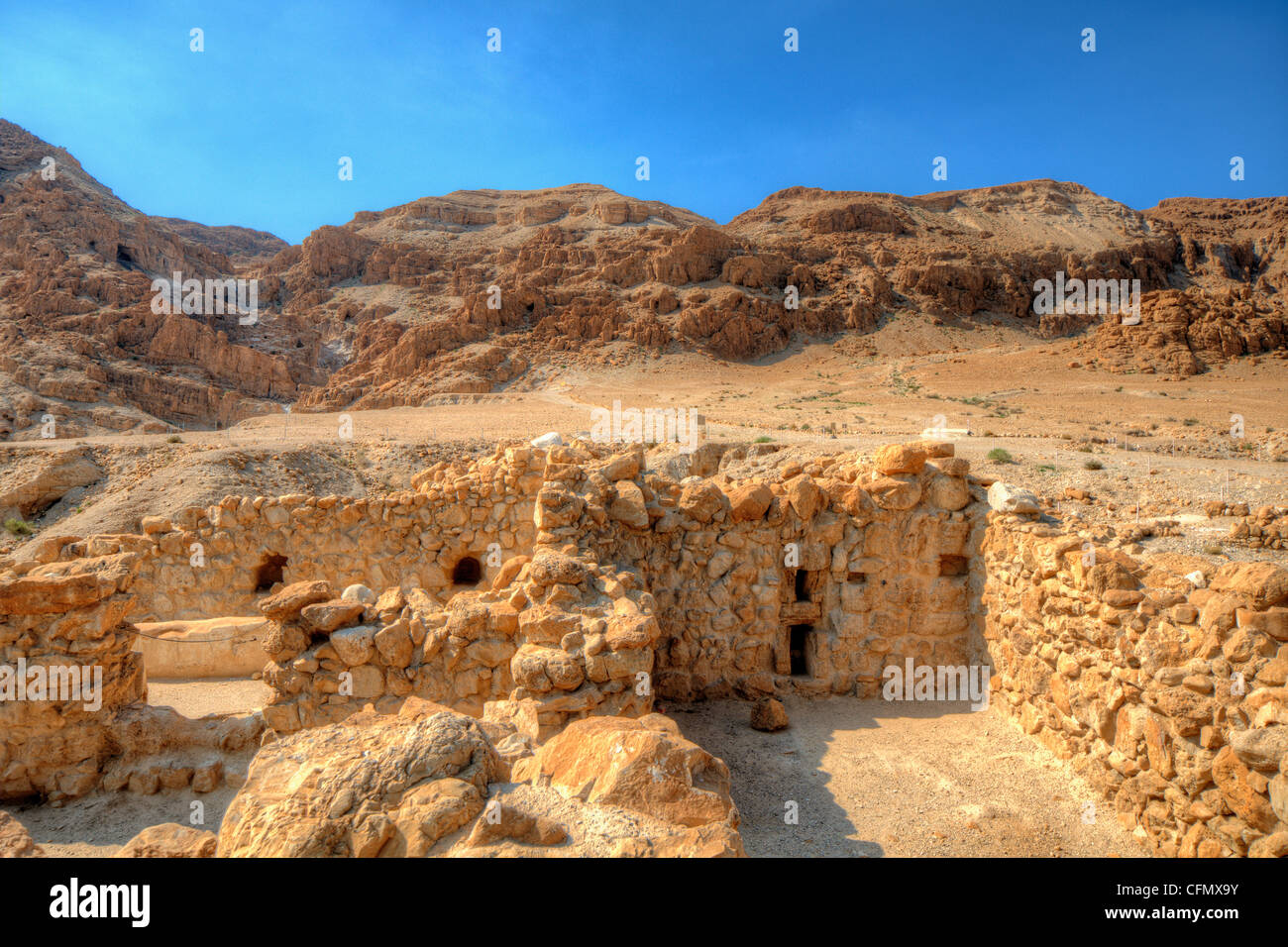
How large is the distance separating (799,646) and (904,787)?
267 cm

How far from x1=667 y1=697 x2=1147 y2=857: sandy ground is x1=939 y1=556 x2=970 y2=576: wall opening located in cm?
144

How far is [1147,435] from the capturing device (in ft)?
68.2

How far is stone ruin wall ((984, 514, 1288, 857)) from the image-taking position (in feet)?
12.0

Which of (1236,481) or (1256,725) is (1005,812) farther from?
(1236,481)

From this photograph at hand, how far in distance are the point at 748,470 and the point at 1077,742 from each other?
9.93 meters

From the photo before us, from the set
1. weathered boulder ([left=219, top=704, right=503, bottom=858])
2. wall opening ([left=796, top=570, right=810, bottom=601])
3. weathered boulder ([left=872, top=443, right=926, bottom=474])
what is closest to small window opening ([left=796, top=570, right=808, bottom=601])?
wall opening ([left=796, top=570, right=810, bottom=601])

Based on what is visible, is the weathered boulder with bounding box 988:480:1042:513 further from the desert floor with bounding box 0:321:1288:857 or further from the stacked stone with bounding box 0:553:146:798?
the stacked stone with bounding box 0:553:146:798

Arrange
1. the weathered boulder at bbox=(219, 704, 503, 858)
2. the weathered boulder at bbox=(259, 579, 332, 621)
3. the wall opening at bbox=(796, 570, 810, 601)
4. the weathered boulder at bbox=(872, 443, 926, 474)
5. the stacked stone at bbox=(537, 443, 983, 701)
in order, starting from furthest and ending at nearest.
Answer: the wall opening at bbox=(796, 570, 810, 601)
the weathered boulder at bbox=(872, 443, 926, 474)
the stacked stone at bbox=(537, 443, 983, 701)
the weathered boulder at bbox=(259, 579, 332, 621)
the weathered boulder at bbox=(219, 704, 503, 858)

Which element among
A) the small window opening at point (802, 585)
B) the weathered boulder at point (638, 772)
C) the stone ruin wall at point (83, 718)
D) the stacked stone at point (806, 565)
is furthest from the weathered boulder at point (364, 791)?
the small window opening at point (802, 585)

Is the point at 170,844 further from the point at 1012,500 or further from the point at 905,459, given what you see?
the point at 1012,500

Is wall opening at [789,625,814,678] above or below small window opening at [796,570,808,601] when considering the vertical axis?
below

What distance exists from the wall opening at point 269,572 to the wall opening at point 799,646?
23.0ft
